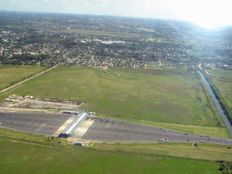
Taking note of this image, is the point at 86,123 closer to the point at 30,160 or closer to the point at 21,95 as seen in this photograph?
the point at 30,160

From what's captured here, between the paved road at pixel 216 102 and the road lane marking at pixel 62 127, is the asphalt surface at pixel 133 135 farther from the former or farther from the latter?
the paved road at pixel 216 102

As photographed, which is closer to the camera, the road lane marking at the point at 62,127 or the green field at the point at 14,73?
the road lane marking at the point at 62,127

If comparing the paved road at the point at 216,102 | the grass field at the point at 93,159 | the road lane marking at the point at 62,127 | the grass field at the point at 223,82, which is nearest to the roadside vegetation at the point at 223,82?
the grass field at the point at 223,82

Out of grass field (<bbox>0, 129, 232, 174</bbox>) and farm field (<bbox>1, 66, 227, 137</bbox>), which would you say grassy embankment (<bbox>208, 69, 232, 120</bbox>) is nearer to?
farm field (<bbox>1, 66, 227, 137</bbox>)

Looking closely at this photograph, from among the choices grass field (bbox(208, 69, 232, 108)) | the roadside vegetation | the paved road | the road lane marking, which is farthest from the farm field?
the road lane marking

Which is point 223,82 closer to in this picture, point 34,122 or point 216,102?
point 216,102

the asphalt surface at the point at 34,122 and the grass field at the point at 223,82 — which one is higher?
the grass field at the point at 223,82

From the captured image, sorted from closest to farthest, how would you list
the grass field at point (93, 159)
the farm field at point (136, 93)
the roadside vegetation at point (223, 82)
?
the grass field at point (93, 159)
the farm field at point (136, 93)
the roadside vegetation at point (223, 82)
